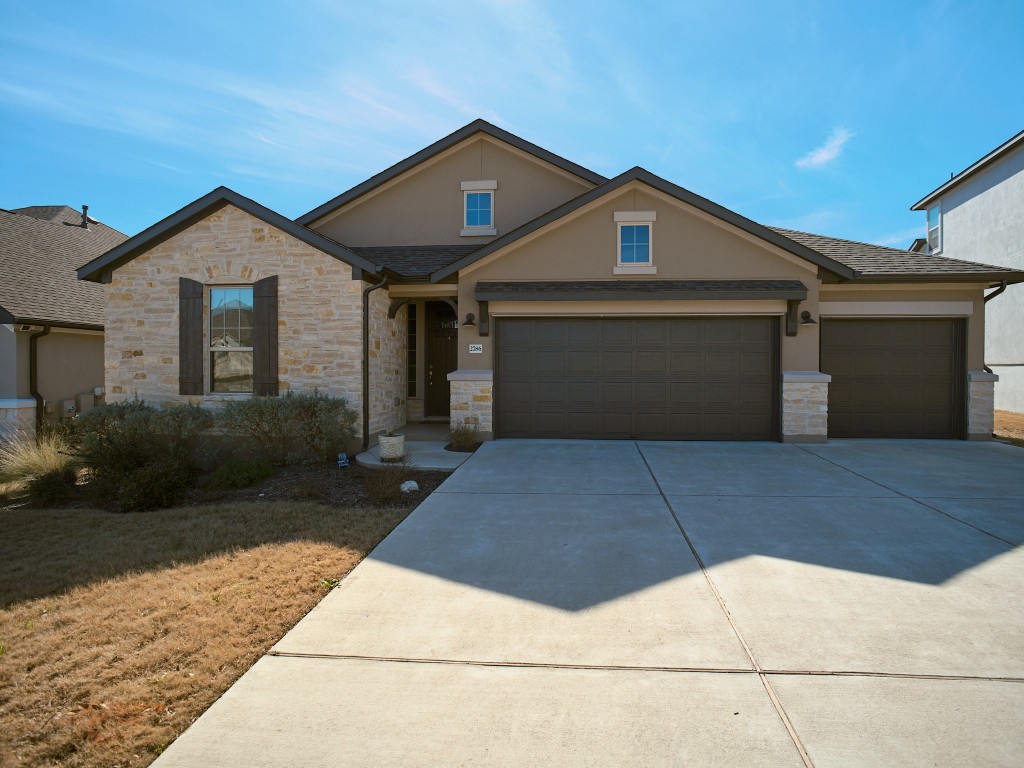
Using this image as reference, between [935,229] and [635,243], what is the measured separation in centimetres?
1958

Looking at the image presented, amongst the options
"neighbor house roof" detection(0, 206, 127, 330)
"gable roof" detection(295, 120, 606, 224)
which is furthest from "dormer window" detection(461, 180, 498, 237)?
"neighbor house roof" detection(0, 206, 127, 330)

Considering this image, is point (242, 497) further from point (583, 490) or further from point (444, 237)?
point (444, 237)

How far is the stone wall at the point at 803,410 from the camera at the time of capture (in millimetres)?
10969

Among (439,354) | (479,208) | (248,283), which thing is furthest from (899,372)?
(248,283)

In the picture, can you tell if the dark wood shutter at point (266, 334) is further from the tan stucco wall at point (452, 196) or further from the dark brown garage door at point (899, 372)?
the dark brown garage door at point (899, 372)

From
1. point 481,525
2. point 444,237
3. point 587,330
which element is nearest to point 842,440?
point 587,330

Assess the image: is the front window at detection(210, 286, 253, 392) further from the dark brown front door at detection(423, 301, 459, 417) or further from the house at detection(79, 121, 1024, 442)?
the dark brown front door at detection(423, 301, 459, 417)

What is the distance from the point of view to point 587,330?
451 inches

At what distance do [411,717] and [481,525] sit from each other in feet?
10.4

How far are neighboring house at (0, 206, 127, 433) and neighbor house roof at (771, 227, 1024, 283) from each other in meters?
15.9

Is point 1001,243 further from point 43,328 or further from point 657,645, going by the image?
point 43,328

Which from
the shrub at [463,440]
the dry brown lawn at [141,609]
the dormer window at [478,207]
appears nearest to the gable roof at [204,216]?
the shrub at [463,440]

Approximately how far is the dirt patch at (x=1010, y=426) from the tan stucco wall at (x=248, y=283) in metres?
13.2

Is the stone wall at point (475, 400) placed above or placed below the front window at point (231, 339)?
below
